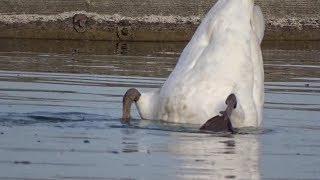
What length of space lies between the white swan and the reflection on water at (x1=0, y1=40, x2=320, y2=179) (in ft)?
0.63

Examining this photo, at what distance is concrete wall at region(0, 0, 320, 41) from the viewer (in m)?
22.4

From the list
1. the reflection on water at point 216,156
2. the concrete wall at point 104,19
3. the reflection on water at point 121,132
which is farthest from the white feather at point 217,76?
the concrete wall at point 104,19

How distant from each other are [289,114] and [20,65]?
580cm

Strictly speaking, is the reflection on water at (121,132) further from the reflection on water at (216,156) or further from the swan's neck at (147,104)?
the swan's neck at (147,104)

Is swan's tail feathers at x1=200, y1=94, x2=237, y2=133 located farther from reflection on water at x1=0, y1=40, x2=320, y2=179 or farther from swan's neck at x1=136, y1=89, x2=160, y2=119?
swan's neck at x1=136, y1=89, x2=160, y2=119

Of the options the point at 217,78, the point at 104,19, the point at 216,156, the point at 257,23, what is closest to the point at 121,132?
the point at 217,78

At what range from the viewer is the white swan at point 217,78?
396 inches

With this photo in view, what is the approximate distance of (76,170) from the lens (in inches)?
298

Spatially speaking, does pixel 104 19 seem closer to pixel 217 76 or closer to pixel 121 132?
pixel 217 76

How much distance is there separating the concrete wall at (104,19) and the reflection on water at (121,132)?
4.92 meters

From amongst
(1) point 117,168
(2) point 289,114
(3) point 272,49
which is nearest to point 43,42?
(3) point 272,49

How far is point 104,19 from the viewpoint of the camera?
22438 mm

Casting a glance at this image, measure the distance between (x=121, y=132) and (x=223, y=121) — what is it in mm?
812

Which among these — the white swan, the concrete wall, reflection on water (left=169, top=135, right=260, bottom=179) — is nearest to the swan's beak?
the white swan
